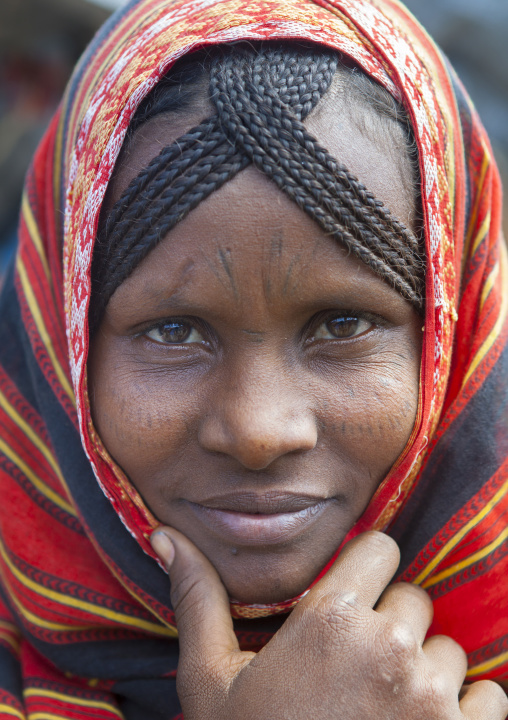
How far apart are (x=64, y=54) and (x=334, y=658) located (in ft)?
18.8

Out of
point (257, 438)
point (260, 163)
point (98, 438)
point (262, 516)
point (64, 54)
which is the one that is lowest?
point (64, 54)

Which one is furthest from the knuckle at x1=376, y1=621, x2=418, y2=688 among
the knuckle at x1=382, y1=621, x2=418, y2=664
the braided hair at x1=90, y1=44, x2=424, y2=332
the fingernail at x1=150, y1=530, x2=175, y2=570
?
the braided hair at x1=90, y1=44, x2=424, y2=332

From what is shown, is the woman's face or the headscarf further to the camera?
the headscarf

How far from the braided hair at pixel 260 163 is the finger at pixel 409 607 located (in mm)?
649

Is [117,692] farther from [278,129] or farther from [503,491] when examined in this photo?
[278,129]

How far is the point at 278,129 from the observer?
4.36 feet

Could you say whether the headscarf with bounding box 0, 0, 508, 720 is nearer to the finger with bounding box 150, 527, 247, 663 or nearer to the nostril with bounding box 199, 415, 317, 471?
the finger with bounding box 150, 527, 247, 663

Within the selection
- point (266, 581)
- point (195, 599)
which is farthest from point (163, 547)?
point (266, 581)

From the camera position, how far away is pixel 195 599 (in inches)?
57.6

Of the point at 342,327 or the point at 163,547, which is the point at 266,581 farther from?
the point at 342,327

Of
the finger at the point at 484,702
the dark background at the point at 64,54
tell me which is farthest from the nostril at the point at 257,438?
the dark background at the point at 64,54

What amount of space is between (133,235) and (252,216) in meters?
0.26

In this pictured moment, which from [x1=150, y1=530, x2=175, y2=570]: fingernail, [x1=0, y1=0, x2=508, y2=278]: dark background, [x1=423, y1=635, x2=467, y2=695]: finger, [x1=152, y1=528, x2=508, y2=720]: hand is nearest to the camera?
[x1=152, y1=528, x2=508, y2=720]: hand

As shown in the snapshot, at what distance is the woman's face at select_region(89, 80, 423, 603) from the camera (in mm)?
1318
